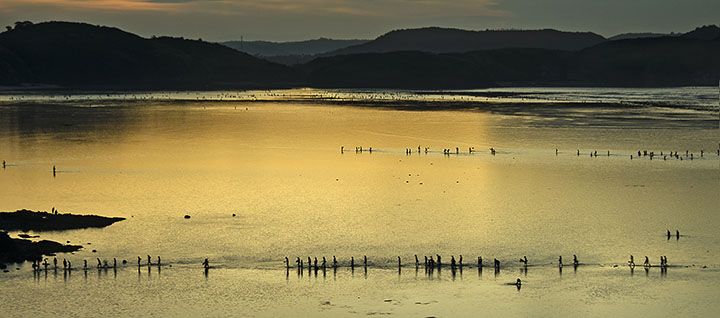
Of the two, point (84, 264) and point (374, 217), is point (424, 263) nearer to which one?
point (374, 217)

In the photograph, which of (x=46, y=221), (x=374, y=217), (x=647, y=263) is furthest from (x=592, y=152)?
(x=46, y=221)

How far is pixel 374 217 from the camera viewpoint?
6731 centimetres

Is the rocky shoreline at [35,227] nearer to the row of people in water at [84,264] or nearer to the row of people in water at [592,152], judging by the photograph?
the row of people in water at [84,264]

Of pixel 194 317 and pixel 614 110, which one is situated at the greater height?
pixel 614 110

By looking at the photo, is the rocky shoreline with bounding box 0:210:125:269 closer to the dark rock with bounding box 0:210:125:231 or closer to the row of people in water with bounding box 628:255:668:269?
the dark rock with bounding box 0:210:125:231

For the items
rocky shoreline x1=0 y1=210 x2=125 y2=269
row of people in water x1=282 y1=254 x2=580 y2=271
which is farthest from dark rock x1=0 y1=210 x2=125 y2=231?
row of people in water x1=282 y1=254 x2=580 y2=271

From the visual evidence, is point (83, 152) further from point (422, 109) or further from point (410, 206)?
point (422, 109)

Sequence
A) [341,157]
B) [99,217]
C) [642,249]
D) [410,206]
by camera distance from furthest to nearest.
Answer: [341,157]
[410,206]
[99,217]
[642,249]

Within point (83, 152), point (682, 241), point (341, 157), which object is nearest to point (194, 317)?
point (682, 241)

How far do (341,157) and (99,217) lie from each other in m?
44.3

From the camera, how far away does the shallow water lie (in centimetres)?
4600

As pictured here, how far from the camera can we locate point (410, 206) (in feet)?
237

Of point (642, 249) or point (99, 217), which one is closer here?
point (642, 249)

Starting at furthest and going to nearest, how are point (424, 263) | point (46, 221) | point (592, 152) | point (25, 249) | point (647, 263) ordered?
point (592, 152) < point (46, 221) < point (25, 249) < point (424, 263) < point (647, 263)
